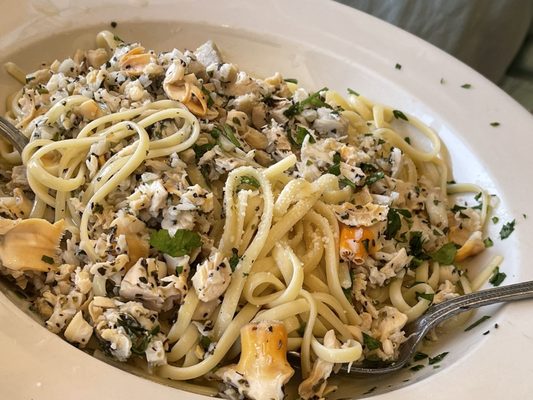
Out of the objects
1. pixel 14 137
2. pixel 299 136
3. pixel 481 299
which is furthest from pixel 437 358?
pixel 14 137

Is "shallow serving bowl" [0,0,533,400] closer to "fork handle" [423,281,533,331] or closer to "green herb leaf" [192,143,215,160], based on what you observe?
"fork handle" [423,281,533,331]

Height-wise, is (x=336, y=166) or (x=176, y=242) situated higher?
(x=336, y=166)

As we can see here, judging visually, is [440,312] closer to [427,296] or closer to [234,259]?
[427,296]

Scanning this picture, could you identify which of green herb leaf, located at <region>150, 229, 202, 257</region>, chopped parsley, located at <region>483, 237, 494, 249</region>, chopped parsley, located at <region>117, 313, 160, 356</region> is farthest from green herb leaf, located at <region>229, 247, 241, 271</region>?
chopped parsley, located at <region>483, 237, 494, 249</region>

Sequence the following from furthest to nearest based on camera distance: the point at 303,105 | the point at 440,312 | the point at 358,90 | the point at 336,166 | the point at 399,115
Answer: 1. the point at 358,90
2. the point at 399,115
3. the point at 303,105
4. the point at 336,166
5. the point at 440,312

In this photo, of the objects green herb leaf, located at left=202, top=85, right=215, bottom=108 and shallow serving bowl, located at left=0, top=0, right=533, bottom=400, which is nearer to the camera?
shallow serving bowl, located at left=0, top=0, right=533, bottom=400

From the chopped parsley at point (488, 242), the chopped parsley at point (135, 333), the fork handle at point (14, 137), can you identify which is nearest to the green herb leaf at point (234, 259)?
the chopped parsley at point (135, 333)
